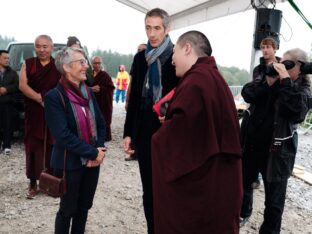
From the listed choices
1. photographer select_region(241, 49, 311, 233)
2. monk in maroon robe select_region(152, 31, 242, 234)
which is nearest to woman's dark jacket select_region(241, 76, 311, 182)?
photographer select_region(241, 49, 311, 233)

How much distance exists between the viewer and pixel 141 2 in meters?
10.7

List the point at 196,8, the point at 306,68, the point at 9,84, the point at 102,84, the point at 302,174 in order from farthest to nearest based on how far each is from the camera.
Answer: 1. the point at 196,8
2. the point at 102,84
3. the point at 9,84
4. the point at 302,174
5. the point at 306,68

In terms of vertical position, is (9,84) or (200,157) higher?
(9,84)

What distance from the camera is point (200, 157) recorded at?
1543mm

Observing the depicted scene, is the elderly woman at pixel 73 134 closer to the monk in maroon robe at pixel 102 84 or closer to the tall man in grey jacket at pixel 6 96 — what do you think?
the tall man in grey jacket at pixel 6 96

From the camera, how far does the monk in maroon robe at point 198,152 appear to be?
60.4 inches

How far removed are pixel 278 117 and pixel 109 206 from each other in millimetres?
2051

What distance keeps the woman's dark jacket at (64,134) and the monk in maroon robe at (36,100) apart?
4.09 ft

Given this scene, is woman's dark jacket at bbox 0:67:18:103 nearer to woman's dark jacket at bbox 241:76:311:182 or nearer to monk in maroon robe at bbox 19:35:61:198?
monk in maroon robe at bbox 19:35:61:198

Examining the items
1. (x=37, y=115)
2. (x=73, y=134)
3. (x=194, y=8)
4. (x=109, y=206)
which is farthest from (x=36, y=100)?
(x=194, y=8)

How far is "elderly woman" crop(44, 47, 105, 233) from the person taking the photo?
210 cm

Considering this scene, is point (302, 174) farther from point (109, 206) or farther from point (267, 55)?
point (109, 206)

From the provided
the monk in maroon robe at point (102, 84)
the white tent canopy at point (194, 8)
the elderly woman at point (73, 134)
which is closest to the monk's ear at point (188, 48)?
the elderly woman at point (73, 134)

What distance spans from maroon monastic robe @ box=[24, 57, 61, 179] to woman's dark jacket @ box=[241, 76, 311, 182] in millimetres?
2110
